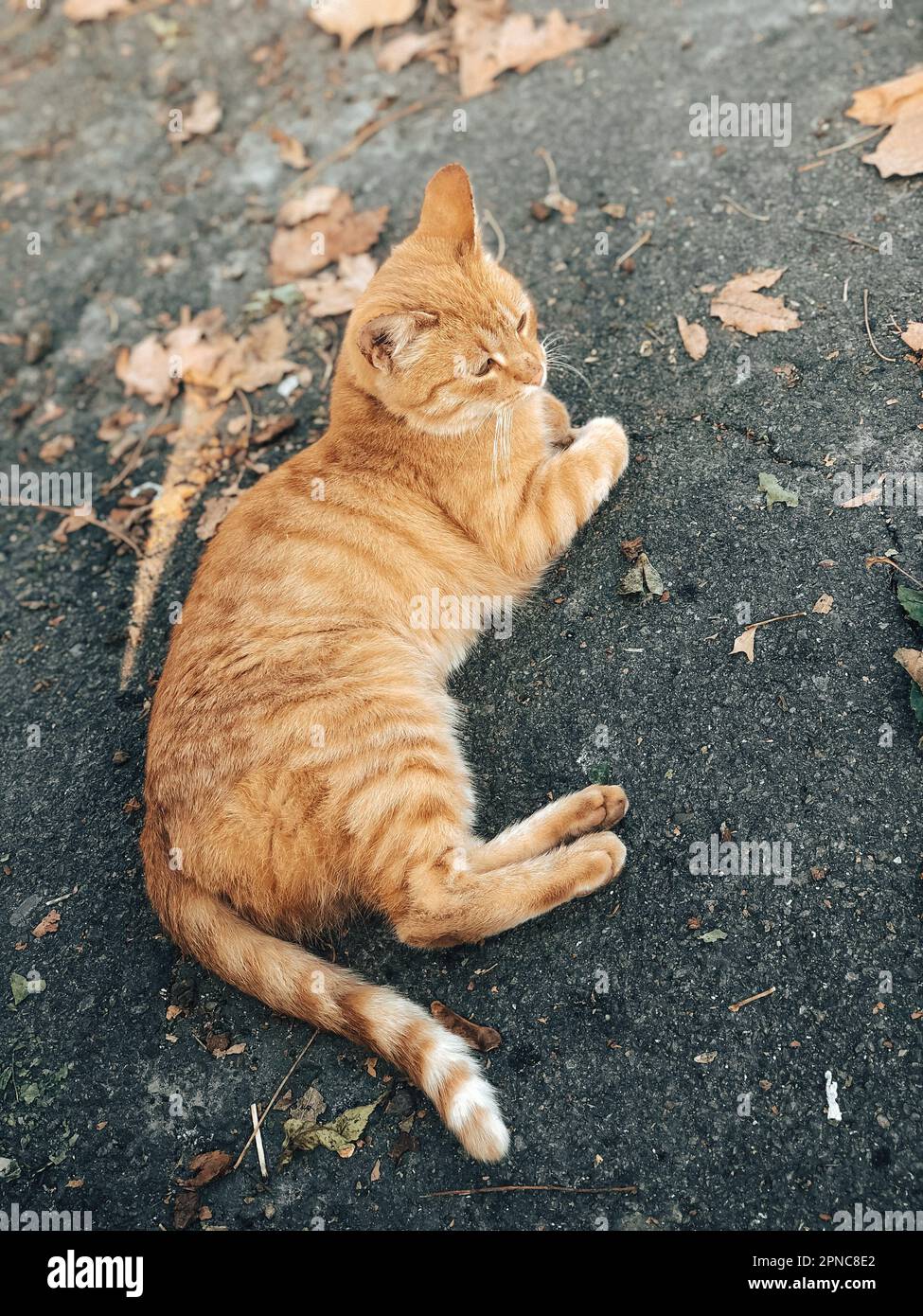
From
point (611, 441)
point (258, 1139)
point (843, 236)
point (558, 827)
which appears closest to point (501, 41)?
point (843, 236)

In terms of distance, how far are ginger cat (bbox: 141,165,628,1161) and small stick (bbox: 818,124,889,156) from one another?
6.02 feet

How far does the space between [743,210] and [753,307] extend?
0.64 meters

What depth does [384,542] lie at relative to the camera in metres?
3.46

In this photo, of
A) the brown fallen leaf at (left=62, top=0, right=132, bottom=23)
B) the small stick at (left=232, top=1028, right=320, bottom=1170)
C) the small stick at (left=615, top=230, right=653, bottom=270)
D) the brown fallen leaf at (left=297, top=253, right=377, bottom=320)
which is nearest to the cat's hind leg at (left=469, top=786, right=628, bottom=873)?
the small stick at (left=232, top=1028, right=320, bottom=1170)

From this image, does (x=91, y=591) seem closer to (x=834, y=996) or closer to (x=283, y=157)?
(x=283, y=157)

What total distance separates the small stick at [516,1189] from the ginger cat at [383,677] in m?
0.14

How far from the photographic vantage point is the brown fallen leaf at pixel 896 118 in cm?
414

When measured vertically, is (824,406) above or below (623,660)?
above

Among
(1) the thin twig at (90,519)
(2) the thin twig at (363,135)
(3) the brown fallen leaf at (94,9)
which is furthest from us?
(3) the brown fallen leaf at (94,9)

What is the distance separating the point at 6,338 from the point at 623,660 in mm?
4141

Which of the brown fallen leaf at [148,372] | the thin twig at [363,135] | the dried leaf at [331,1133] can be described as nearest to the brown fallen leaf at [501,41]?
the thin twig at [363,135]

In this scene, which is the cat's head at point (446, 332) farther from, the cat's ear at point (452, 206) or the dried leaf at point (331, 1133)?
the dried leaf at point (331, 1133)

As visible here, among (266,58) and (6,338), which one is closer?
(6,338)
